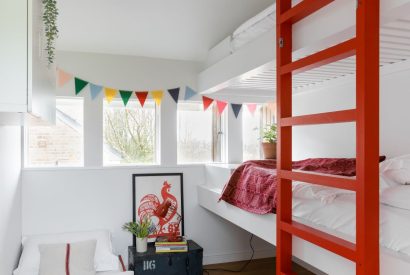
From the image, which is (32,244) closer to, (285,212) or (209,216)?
(209,216)

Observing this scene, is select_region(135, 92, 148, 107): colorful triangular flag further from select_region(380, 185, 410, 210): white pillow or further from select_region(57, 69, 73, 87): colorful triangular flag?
select_region(380, 185, 410, 210): white pillow

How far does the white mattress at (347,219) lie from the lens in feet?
4.91

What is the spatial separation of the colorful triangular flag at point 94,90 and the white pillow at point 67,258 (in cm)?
142

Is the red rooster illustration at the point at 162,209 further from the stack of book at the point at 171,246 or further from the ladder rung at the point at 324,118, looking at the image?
the ladder rung at the point at 324,118

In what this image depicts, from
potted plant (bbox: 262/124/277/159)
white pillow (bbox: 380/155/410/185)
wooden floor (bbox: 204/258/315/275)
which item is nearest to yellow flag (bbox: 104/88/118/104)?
potted plant (bbox: 262/124/277/159)

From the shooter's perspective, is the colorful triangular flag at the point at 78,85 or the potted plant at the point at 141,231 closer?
the potted plant at the point at 141,231

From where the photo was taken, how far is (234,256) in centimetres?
417

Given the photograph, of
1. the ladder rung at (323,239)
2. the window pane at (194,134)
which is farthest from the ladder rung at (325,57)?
the window pane at (194,134)

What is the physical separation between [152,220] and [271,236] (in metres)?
1.73

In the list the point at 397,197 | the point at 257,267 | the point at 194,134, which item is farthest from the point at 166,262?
the point at 397,197

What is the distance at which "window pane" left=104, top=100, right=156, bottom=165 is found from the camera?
12.7 ft

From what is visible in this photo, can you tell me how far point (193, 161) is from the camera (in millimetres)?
4164

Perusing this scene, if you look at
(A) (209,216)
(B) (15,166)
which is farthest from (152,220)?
(B) (15,166)

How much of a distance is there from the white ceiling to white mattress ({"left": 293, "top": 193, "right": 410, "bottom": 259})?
1.99 meters
